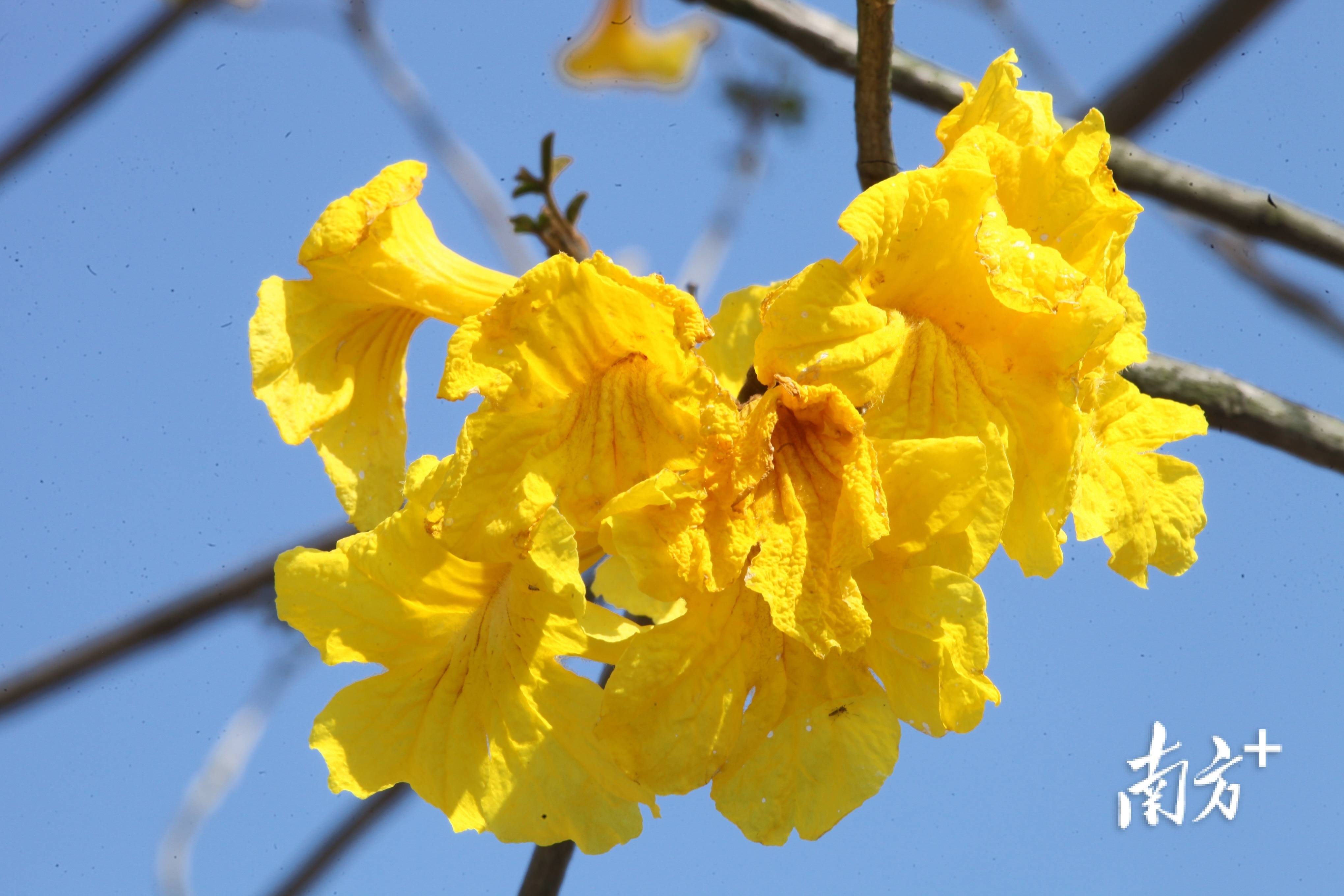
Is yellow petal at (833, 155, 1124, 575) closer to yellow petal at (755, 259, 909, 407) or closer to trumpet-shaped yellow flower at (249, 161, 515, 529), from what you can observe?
yellow petal at (755, 259, 909, 407)

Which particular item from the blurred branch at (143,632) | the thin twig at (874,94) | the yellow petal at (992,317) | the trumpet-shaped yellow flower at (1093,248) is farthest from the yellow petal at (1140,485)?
the blurred branch at (143,632)

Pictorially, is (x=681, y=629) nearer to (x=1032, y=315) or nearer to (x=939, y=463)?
(x=939, y=463)

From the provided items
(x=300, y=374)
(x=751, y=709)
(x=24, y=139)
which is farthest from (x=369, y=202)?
(x=24, y=139)

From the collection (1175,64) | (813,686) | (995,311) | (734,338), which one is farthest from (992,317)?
(1175,64)

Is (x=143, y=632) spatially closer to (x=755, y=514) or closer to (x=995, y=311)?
(x=755, y=514)

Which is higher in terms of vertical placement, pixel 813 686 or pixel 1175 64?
pixel 1175 64

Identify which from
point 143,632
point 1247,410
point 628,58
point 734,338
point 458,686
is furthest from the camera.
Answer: point 628,58

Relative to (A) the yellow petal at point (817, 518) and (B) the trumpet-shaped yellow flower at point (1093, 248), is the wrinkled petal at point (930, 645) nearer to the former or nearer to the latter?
(A) the yellow petal at point (817, 518)
